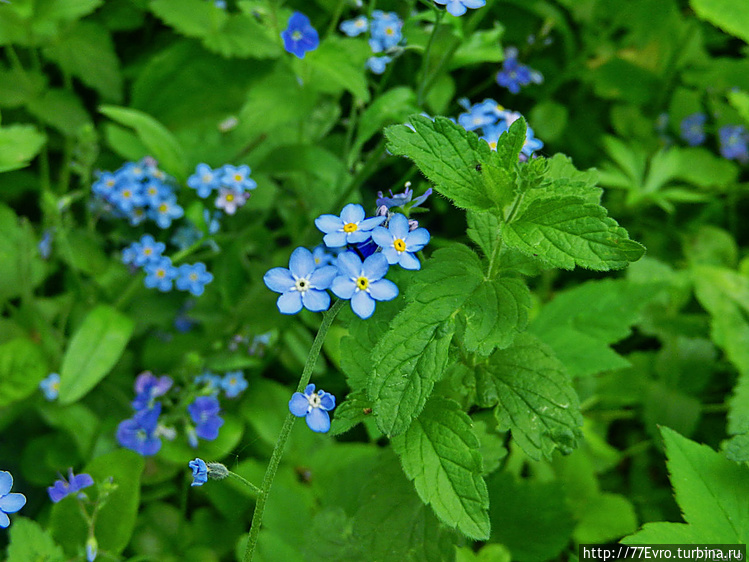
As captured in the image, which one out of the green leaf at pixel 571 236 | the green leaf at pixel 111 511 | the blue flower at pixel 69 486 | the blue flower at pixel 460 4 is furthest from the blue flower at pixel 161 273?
the green leaf at pixel 571 236

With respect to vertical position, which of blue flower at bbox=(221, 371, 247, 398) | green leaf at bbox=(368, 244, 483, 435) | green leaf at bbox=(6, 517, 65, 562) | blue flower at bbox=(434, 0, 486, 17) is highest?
blue flower at bbox=(434, 0, 486, 17)

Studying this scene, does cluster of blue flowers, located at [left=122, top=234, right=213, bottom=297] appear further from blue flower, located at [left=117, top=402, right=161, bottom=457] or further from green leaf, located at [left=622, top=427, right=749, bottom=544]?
green leaf, located at [left=622, top=427, right=749, bottom=544]

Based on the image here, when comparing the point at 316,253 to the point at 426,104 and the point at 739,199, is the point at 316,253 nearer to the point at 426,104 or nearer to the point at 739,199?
the point at 426,104

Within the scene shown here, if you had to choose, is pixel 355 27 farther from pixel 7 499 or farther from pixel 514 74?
pixel 7 499

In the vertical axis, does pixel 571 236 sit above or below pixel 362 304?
above

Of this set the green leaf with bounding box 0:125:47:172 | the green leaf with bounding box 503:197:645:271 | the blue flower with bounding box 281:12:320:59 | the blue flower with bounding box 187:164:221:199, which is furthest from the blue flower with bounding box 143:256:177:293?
the green leaf with bounding box 503:197:645:271

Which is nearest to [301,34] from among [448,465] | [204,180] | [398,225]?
[204,180]
